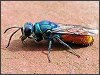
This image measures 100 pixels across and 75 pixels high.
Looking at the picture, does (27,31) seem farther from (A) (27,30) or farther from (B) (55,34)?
(B) (55,34)

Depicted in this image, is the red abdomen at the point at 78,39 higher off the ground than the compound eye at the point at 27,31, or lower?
lower

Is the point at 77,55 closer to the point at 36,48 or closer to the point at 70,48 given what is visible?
the point at 70,48

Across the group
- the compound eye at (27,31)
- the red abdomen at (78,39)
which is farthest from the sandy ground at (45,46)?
the compound eye at (27,31)

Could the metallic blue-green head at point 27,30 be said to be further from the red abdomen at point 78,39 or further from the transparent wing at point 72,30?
the red abdomen at point 78,39

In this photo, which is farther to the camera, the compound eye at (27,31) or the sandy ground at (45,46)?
the compound eye at (27,31)

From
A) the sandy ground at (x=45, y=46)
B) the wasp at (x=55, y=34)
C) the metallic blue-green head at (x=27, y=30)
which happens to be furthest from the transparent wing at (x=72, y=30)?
the metallic blue-green head at (x=27, y=30)

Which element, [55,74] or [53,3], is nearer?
[55,74]

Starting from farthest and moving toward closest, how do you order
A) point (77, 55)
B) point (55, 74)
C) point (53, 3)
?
point (53, 3) < point (77, 55) < point (55, 74)

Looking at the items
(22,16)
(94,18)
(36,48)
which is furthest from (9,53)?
(94,18)

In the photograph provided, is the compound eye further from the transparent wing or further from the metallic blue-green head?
the transparent wing
